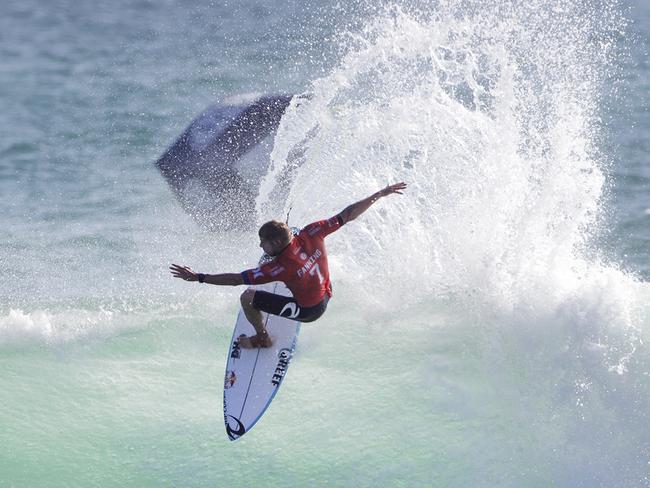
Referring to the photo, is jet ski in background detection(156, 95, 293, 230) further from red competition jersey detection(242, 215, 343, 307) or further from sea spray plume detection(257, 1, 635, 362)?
red competition jersey detection(242, 215, 343, 307)

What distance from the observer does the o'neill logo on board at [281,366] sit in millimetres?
8565

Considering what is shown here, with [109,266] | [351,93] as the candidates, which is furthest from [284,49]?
[109,266]

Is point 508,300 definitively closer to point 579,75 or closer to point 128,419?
point 128,419

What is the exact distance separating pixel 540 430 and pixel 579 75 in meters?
9.99

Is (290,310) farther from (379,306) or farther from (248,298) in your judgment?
(379,306)

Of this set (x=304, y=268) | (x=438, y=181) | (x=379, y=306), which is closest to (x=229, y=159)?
(x=438, y=181)

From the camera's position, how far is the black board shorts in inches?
328

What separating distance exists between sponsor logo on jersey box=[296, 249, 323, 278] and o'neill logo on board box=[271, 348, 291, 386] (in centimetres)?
111

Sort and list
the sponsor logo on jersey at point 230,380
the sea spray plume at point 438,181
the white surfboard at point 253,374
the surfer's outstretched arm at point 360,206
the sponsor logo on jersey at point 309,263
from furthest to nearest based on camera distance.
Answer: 1. the sea spray plume at point 438,181
2. the sponsor logo on jersey at point 230,380
3. the white surfboard at point 253,374
4. the surfer's outstretched arm at point 360,206
5. the sponsor logo on jersey at point 309,263

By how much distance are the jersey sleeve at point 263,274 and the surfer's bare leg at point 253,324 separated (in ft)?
2.57

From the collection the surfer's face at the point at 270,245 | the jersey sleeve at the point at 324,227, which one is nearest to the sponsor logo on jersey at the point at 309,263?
the jersey sleeve at the point at 324,227

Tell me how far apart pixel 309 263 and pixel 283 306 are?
1.82ft

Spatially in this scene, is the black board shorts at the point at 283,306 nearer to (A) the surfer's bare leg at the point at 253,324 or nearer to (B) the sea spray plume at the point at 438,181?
(A) the surfer's bare leg at the point at 253,324

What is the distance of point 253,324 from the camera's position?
343 inches
